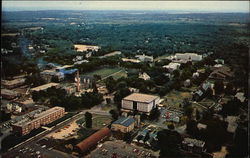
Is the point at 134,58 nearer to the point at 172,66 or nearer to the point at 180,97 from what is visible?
the point at 172,66

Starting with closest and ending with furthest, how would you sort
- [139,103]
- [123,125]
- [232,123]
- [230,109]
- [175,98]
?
[123,125] < [232,123] < [230,109] < [139,103] < [175,98]

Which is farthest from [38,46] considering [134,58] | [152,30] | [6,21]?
[152,30]

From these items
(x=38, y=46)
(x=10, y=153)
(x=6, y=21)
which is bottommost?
(x=10, y=153)

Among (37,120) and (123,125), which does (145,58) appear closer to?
(123,125)

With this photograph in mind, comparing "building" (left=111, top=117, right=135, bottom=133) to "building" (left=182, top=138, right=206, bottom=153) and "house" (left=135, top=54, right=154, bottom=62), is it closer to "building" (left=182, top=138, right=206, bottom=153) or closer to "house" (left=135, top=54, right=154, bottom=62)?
"building" (left=182, top=138, right=206, bottom=153)

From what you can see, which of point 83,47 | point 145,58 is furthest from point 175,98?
point 83,47
